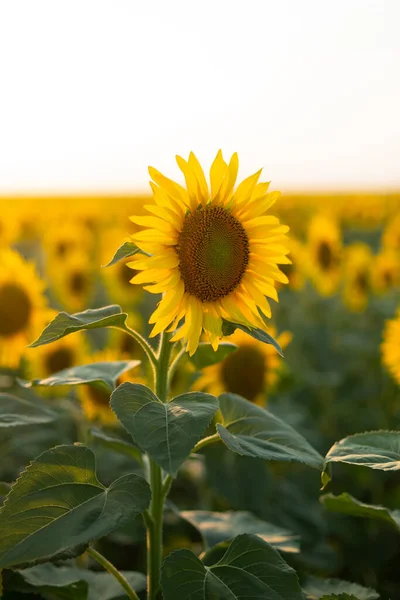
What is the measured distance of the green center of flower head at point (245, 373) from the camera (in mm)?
3953

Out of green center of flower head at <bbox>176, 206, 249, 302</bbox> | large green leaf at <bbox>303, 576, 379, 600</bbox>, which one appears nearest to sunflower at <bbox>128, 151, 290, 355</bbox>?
green center of flower head at <bbox>176, 206, 249, 302</bbox>

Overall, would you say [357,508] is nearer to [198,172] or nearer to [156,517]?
[156,517]

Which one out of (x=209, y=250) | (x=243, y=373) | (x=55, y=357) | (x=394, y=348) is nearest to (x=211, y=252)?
(x=209, y=250)

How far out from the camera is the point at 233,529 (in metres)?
1.98

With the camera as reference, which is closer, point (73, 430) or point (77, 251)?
point (73, 430)

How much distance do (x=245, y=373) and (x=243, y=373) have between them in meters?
0.01

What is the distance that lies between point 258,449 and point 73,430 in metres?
3.41

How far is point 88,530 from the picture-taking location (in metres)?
1.24

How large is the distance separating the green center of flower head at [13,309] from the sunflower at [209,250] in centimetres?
318

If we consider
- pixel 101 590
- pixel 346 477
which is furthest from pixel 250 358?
pixel 101 590

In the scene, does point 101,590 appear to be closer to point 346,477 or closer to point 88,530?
point 88,530

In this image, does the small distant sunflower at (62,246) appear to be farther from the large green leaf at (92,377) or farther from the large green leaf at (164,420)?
the large green leaf at (164,420)

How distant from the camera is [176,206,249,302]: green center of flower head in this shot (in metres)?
1.71

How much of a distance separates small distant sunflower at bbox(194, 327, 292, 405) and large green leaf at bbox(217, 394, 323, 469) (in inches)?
86.2
